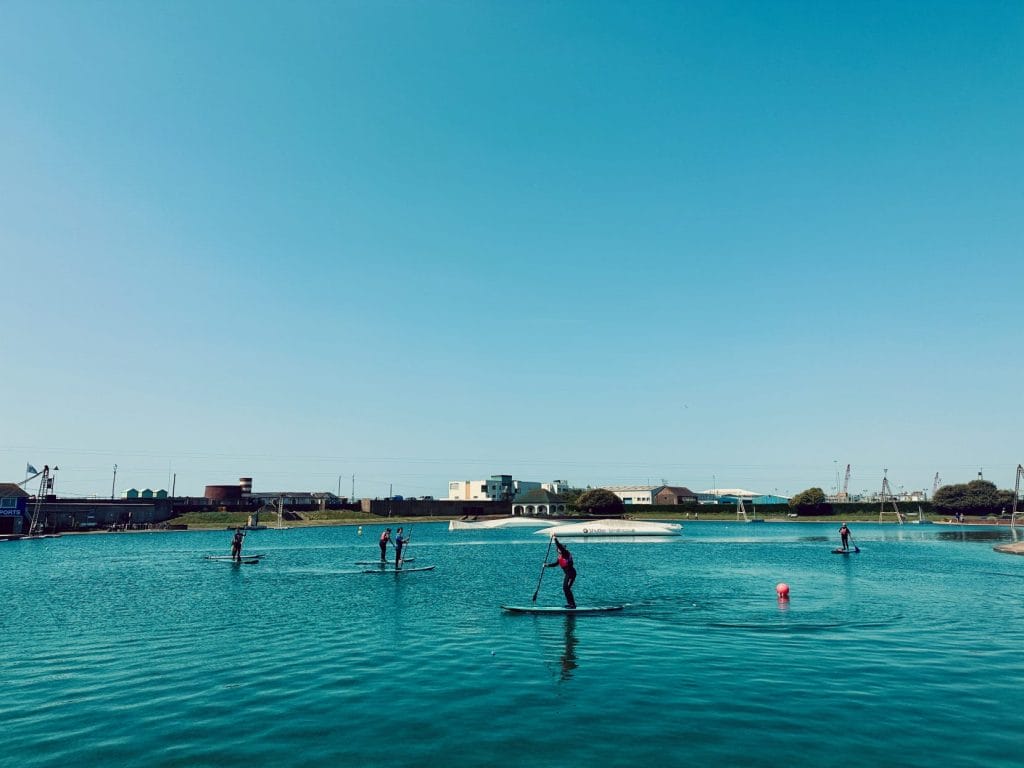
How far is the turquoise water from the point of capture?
13945 mm

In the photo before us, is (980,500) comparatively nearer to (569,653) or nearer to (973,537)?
(973,537)

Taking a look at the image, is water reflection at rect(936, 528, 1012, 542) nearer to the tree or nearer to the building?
the tree

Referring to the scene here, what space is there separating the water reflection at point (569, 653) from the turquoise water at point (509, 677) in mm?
184

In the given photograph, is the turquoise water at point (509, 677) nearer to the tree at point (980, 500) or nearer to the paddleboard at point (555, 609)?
the paddleboard at point (555, 609)

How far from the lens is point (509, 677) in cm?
2002

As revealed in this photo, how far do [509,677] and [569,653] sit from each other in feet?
12.4

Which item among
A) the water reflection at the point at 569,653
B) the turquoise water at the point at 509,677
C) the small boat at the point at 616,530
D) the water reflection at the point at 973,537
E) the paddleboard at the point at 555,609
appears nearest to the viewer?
the turquoise water at the point at 509,677

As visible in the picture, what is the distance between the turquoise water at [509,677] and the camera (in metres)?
13.9

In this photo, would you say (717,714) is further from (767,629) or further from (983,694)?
(767,629)

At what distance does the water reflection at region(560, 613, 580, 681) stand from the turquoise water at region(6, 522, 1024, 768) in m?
0.18

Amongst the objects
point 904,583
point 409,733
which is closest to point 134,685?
point 409,733

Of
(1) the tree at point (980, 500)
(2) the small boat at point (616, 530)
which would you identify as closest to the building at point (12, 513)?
(2) the small boat at point (616, 530)

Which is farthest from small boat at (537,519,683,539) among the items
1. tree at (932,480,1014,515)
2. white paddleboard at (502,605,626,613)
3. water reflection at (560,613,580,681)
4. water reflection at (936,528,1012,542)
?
tree at (932,480,1014,515)

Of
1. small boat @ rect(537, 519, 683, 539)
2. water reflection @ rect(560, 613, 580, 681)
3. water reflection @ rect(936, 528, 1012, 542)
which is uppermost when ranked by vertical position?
water reflection @ rect(560, 613, 580, 681)
